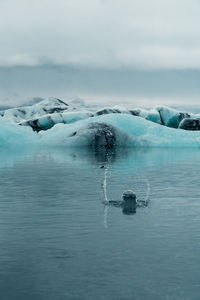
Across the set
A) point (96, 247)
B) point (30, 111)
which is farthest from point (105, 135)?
point (30, 111)

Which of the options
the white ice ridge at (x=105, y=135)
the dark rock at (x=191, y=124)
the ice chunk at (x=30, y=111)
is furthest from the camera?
the ice chunk at (x=30, y=111)

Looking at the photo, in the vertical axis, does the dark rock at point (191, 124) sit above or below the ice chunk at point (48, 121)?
above

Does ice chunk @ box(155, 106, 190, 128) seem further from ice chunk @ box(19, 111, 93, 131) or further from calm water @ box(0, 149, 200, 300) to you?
calm water @ box(0, 149, 200, 300)

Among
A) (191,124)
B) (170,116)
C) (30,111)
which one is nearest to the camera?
(191,124)

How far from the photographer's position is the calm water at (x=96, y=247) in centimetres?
703

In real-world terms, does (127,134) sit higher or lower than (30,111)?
higher

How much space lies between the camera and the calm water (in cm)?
703

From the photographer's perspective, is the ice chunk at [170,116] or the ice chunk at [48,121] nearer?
the ice chunk at [48,121]

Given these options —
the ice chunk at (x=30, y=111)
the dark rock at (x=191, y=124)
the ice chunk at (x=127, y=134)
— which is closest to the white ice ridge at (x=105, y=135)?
the ice chunk at (x=127, y=134)

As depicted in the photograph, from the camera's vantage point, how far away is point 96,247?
30.3 feet

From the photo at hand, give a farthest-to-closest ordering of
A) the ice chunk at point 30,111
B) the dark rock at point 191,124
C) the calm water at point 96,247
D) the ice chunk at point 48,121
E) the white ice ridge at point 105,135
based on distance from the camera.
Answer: the ice chunk at point 30,111, the ice chunk at point 48,121, the dark rock at point 191,124, the white ice ridge at point 105,135, the calm water at point 96,247

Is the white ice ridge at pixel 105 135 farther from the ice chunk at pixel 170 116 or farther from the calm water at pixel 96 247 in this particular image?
the calm water at pixel 96 247

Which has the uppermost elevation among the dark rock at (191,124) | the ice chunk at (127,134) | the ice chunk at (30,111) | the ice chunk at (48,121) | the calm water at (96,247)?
the calm water at (96,247)

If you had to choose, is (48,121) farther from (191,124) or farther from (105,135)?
(105,135)
